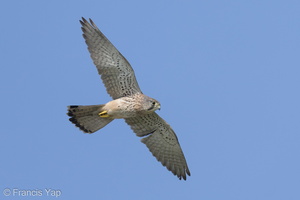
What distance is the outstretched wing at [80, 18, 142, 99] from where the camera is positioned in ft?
42.9

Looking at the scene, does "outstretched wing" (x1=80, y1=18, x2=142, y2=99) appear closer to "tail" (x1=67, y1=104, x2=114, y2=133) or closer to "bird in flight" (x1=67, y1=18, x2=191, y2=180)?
"bird in flight" (x1=67, y1=18, x2=191, y2=180)

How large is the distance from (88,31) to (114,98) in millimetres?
1666

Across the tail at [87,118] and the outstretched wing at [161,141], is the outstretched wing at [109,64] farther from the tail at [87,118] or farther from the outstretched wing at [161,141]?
the outstretched wing at [161,141]

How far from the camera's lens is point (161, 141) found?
1418 centimetres

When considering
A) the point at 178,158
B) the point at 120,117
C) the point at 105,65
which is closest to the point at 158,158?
the point at 178,158

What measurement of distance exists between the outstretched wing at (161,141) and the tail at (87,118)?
0.85m

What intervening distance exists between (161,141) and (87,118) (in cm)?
204

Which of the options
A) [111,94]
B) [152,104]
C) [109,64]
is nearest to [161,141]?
[152,104]

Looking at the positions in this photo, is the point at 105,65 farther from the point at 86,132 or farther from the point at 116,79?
the point at 86,132

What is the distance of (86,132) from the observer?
13359mm

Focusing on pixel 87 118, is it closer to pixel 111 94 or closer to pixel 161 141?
pixel 111 94

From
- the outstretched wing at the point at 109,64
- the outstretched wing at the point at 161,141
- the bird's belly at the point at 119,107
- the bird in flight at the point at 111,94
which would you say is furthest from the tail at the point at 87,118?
the outstretched wing at the point at 161,141

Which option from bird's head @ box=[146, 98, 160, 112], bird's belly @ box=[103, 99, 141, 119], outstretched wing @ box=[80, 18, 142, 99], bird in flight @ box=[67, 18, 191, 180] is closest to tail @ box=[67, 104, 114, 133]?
bird in flight @ box=[67, 18, 191, 180]

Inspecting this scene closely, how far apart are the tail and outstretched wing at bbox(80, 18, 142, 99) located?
0.57 meters
